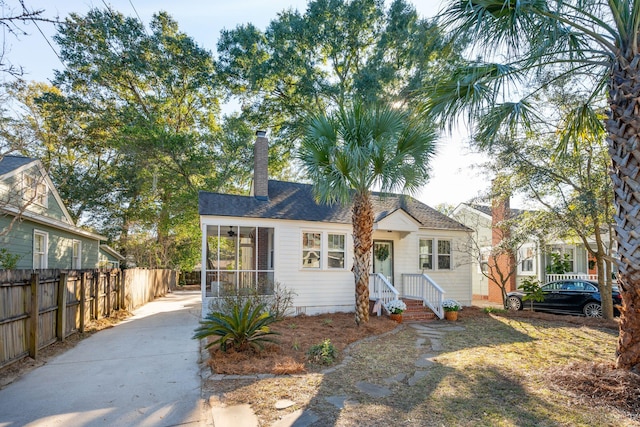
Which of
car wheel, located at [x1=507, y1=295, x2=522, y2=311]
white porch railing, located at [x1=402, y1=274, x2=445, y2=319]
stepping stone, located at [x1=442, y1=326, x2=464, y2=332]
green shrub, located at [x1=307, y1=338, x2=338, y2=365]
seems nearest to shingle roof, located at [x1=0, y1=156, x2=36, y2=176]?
green shrub, located at [x1=307, y1=338, x2=338, y2=365]

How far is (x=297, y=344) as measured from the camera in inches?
289

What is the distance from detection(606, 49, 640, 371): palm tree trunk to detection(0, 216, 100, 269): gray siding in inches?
578

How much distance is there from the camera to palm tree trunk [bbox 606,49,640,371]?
15.4 ft

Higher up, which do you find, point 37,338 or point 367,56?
point 367,56

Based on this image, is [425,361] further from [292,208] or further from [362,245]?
[292,208]

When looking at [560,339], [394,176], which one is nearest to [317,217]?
[394,176]

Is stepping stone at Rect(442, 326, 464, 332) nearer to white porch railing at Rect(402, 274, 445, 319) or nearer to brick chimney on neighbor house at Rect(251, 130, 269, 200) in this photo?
white porch railing at Rect(402, 274, 445, 319)

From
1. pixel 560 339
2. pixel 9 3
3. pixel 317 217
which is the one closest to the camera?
pixel 9 3

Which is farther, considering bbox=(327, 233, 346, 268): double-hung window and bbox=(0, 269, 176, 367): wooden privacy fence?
bbox=(327, 233, 346, 268): double-hung window

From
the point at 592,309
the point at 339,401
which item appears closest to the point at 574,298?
the point at 592,309

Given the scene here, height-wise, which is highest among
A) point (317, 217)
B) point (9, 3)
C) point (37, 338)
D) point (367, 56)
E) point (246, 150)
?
point (367, 56)

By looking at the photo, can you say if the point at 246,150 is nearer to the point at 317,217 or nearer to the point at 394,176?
the point at 317,217

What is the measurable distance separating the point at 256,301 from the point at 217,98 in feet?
64.3

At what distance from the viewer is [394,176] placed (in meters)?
9.22
